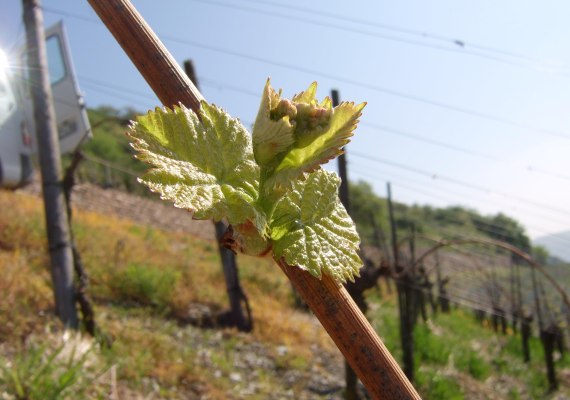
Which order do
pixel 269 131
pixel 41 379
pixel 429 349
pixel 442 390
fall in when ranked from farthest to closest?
pixel 429 349, pixel 442 390, pixel 41 379, pixel 269 131

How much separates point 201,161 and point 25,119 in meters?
7.34

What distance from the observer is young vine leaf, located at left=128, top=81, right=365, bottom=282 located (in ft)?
0.97

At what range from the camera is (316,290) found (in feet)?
0.97

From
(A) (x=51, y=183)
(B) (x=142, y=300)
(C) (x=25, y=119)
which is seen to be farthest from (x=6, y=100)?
(B) (x=142, y=300)

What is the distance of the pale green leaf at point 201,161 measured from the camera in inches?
11.7

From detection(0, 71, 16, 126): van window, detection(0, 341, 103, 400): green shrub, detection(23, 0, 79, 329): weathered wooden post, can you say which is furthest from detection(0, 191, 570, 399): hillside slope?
detection(0, 71, 16, 126): van window

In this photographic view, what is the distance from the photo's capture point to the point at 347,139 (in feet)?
1.02

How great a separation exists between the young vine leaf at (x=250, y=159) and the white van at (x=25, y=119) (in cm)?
624

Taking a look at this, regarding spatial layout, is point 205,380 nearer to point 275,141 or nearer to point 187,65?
point 187,65

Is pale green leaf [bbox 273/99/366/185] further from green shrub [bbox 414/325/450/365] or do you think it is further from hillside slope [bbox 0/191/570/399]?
green shrub [bbox 414/325/450/365]

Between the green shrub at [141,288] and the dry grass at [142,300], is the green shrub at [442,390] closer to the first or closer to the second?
the dry grass at [142,300]

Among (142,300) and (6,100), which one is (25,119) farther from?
(142,300)

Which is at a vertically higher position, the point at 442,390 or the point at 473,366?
the point at 442,390

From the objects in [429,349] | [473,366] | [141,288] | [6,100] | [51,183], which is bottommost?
[141,288]
